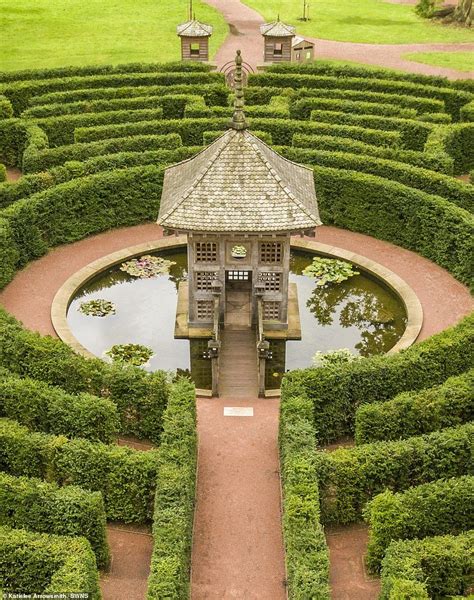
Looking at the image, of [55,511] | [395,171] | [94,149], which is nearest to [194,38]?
[94,149]

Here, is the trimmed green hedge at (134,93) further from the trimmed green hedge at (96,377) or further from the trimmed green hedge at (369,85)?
the trimmed green hedge at (96,377)

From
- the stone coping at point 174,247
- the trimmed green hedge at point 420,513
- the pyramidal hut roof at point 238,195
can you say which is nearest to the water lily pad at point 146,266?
the stone coping at point 174,247

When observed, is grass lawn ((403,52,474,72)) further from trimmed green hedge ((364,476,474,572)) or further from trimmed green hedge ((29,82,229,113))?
trimmed green hedge ((364,476,474,572))

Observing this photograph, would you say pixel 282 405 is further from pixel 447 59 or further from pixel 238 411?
pixel 447 59

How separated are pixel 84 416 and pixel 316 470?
718 centimetres

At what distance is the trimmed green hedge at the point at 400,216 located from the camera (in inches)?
1404

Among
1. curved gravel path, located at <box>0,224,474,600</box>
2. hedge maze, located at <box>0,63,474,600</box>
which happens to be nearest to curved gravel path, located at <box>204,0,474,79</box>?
hedge maze, located at <box>0,63,474,600</box>

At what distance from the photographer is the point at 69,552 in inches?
746

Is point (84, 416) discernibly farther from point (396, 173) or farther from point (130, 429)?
point (396, 173)

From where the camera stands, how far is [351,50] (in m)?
71.6

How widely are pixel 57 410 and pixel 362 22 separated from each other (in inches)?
2756

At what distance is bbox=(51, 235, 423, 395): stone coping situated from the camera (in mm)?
31234

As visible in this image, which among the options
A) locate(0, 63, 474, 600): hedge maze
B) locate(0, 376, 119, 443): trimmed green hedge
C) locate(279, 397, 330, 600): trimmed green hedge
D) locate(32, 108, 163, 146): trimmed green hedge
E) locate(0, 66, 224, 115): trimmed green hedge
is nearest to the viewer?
locate(279, 397, 330, 600): trimmed green hedge

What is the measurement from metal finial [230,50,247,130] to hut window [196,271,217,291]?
5932 millimetres
